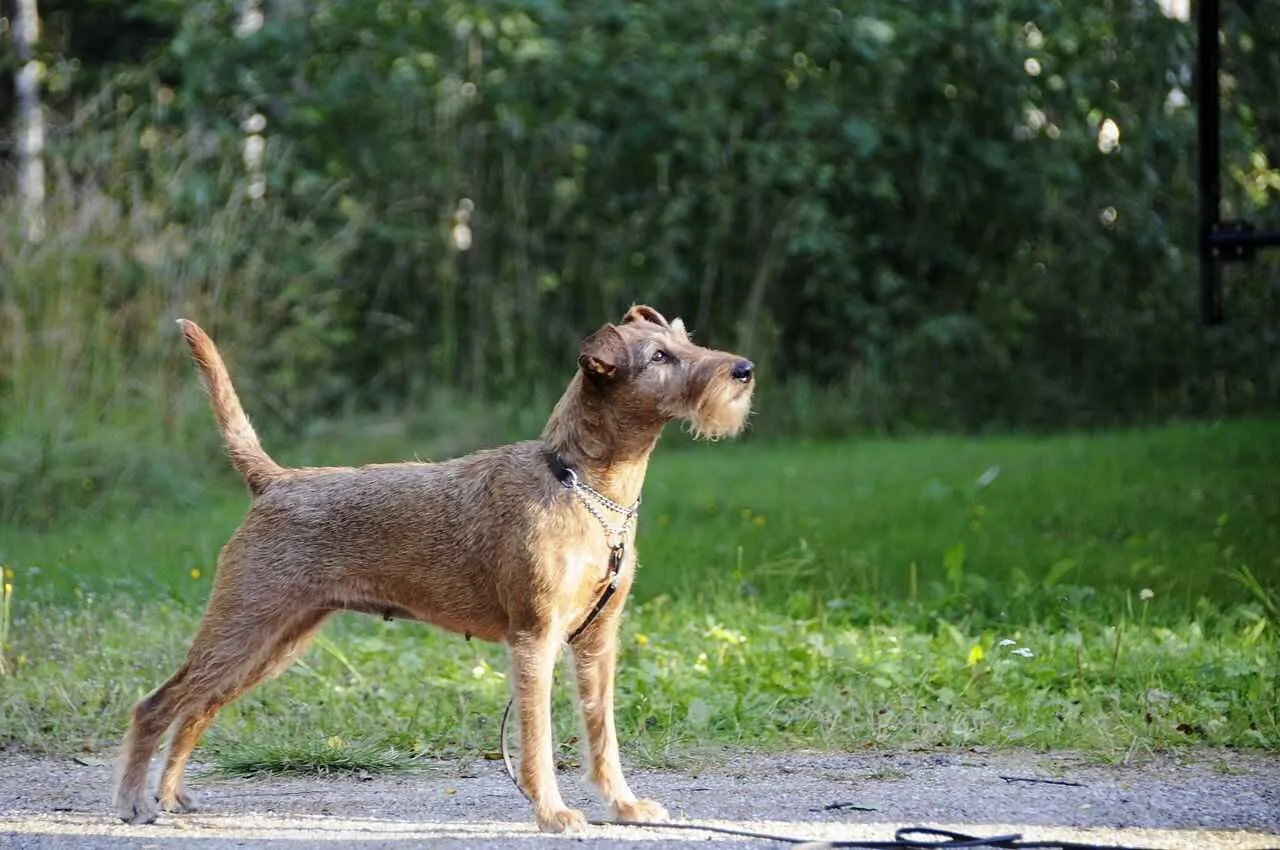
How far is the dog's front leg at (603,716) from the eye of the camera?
4.63m

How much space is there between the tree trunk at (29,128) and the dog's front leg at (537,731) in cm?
722

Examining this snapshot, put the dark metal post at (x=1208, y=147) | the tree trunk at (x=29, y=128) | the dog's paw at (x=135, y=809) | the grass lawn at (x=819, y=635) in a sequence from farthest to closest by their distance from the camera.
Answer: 1. the tree trunk at (x=29, y=128)
2. the dark metal post at (x=1208, y=147)
3. the grass lawn at (x=819, y=635)
4. the dog's paw at (x=135, y=809)

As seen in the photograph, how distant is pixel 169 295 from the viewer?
36.0 feet

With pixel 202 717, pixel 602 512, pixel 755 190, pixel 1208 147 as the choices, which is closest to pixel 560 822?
pixel 602 512

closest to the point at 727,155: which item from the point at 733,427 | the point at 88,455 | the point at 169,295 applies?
the point at 169,295

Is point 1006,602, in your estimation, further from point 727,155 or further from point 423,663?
point 727,155

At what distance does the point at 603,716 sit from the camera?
4.74 m

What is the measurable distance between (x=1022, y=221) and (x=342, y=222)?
5687 mm

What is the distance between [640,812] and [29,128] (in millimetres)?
9697

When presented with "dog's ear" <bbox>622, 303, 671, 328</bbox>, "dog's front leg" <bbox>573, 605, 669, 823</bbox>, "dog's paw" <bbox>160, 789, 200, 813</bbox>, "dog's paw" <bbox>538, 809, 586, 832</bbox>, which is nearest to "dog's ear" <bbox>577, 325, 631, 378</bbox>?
"dog's ear" <bbox>622, 303, 671, 328</bbox>

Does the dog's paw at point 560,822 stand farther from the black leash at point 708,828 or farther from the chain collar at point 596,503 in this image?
the chain collar at point 596,503

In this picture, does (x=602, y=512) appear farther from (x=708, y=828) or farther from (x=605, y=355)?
(x=708, y=828)

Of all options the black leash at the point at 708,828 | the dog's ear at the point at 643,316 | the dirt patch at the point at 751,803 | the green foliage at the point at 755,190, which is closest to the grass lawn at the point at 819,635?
the dirt patch at the point at 751,803

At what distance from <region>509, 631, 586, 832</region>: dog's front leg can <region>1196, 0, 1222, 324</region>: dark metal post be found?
223 inches
